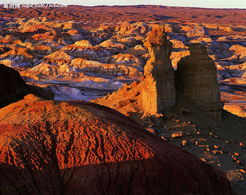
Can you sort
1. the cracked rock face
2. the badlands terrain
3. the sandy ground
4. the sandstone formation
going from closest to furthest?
the cracked rock face
the badlands terrain
the sandstone formation
the sandy ground

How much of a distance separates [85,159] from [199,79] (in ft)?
42.1

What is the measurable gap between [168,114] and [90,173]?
1135 centimetres

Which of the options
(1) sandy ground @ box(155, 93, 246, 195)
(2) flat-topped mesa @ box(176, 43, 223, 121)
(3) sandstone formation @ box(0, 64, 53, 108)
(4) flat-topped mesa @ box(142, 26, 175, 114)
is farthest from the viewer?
(2) flat-topped mesa @ box(176, 43, 223, 121)

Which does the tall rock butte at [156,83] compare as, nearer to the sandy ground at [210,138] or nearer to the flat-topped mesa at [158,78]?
the flat-topped mesa at [158,78]

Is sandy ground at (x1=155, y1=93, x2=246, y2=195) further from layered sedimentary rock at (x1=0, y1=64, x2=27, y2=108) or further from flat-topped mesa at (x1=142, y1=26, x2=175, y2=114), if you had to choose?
layered sedimentary rock at (x1=0, y1=64, x2=27, y2=108)

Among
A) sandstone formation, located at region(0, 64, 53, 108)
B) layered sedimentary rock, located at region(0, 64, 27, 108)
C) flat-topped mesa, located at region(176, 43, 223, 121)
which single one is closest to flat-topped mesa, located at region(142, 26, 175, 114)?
flat-topped mesa, located at region(176, 43, 223, 121)

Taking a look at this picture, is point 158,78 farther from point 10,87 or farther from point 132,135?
point 132,135

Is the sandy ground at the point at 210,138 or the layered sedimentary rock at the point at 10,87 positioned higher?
the layered sedimentary rock at the point at 10,87

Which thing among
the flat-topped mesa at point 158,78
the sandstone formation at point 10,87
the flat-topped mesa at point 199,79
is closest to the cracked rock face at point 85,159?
the sandstone formation at point 10,87

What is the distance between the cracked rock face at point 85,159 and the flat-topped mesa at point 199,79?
11441mm

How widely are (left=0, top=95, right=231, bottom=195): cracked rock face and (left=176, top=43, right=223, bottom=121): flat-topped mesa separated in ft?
37.5

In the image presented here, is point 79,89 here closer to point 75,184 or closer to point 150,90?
point 150,90

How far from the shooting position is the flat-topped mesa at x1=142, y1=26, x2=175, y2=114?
1555 centimetres

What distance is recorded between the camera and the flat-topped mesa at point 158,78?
51.0 feet
